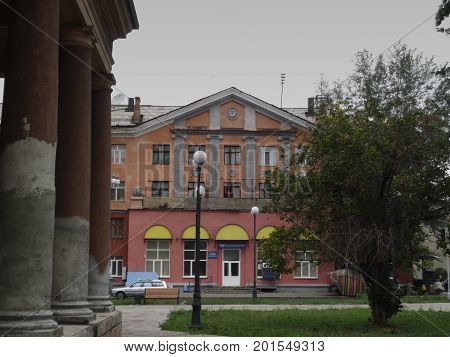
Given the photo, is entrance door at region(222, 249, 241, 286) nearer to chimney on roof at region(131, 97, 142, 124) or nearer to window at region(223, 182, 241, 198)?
window at region(223, 182, 241, 198)

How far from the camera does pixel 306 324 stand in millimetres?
20438

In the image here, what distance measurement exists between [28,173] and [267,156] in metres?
41.7

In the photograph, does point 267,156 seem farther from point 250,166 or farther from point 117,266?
point 117,266

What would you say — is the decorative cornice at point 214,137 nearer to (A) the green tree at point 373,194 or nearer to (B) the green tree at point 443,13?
(A) the green tree at point 373,194

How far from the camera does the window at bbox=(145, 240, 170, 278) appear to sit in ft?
160

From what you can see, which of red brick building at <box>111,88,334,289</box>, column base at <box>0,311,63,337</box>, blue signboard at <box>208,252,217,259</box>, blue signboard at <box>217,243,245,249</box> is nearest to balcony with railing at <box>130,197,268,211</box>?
red brick building at <box>111,88,334,289</box>

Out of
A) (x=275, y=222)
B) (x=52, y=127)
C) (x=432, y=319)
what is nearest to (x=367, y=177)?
Result: (x=432, y=319)

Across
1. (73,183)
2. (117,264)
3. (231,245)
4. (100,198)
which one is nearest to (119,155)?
(117,264)

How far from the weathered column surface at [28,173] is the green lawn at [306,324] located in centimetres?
847

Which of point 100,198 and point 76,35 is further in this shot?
point 100,198

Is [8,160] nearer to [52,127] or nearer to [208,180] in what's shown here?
[52,127]

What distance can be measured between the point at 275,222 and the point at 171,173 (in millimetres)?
8430

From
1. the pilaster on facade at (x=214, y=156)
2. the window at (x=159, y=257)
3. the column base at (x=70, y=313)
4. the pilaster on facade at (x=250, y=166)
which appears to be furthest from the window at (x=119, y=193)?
the column base at (x=70, y=313)

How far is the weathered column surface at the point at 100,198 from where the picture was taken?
554 inches
